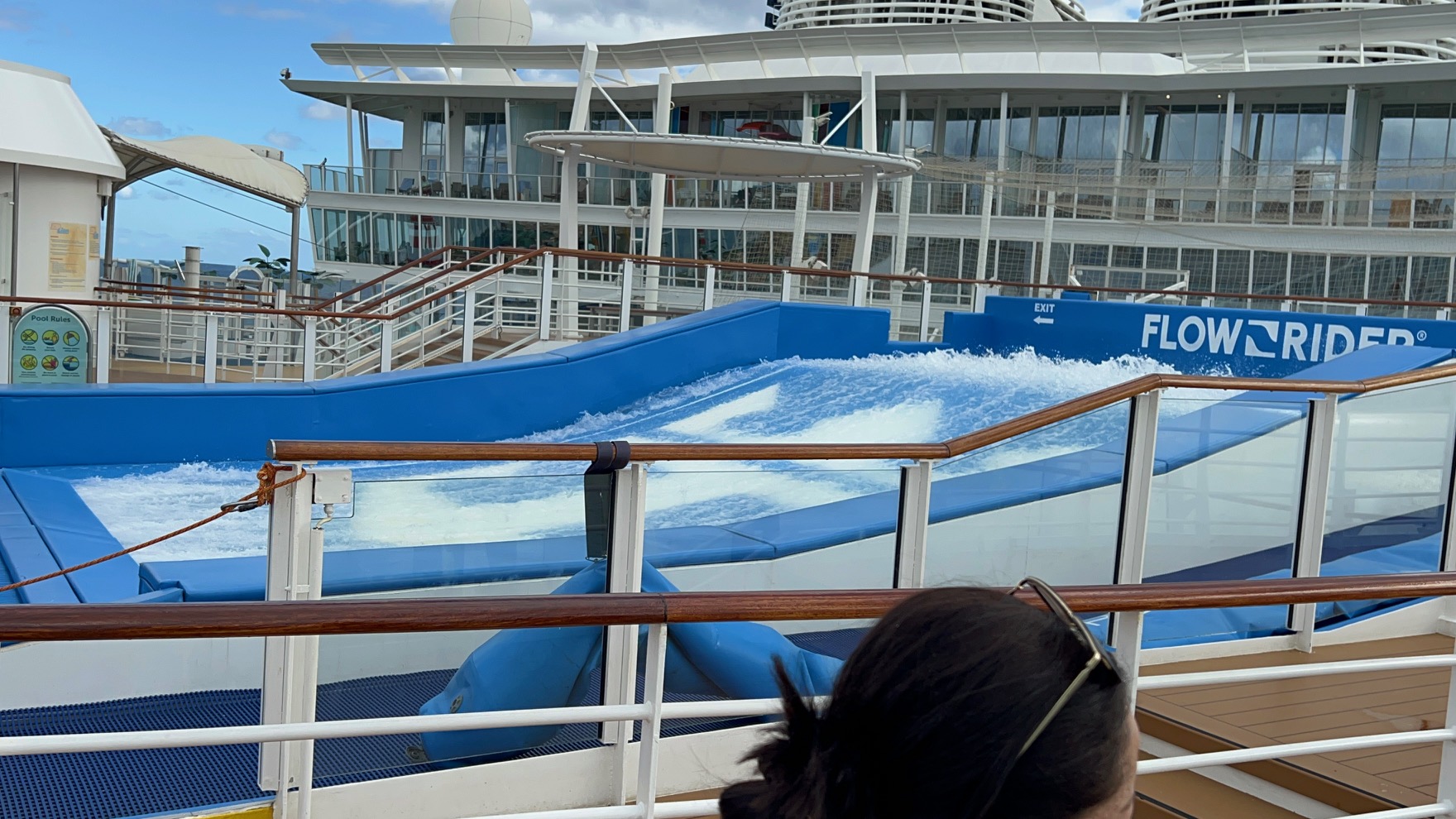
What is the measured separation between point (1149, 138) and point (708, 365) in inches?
712

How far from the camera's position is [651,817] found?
2221mm

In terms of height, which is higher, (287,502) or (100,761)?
(287,502)

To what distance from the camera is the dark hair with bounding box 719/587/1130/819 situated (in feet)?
2.84

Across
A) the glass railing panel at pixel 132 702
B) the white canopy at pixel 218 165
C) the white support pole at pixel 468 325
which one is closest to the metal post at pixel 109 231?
the white canopy at pixel 218 165

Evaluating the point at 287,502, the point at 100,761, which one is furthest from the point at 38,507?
the point at 287,502

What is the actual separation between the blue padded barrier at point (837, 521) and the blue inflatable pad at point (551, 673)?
265 millimetres

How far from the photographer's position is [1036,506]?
165 inches

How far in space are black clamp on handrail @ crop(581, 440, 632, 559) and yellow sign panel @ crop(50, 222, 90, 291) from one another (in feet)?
31.8

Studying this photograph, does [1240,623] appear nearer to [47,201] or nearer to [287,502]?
[287,502]

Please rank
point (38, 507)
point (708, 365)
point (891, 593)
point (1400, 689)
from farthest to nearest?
point (708, 365) → point (38, 507) → point (1400, 689) → point (891, 593)

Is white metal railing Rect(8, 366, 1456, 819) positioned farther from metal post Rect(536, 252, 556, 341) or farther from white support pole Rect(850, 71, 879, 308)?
white support pole Rect(850, 71, 879, 308)

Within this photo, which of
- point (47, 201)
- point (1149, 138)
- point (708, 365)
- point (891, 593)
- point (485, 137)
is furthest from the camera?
point (485, 137)

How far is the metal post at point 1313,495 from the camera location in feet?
14.8

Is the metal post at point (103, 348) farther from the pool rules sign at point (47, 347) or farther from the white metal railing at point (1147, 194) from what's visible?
the white metal railing at point (1147, 194)
